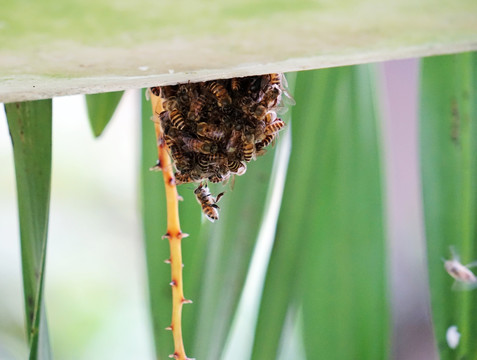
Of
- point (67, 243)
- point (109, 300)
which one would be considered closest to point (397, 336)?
point (109, 300)

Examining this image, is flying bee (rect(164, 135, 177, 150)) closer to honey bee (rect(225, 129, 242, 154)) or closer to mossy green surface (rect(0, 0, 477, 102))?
honey bee (rect(225, 129, 242, 154))

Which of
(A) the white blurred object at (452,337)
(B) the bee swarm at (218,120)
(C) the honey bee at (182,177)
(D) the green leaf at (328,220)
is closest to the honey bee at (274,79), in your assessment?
(B) the bee swarm at (218,120)

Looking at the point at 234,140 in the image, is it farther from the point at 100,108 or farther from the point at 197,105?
the point at 100,108

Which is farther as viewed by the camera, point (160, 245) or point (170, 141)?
point (160, 245)

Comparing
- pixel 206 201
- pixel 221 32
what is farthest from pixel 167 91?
pixel 221 32

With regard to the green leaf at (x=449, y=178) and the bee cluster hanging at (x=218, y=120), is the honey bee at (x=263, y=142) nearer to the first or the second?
the bee cluster hanging at (x=218, y=120)

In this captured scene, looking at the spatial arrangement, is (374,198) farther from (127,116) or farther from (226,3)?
(127,116)

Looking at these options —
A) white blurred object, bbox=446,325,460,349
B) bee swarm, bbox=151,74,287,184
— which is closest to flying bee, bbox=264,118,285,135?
bee swarm, bbox=151,74,287,184
